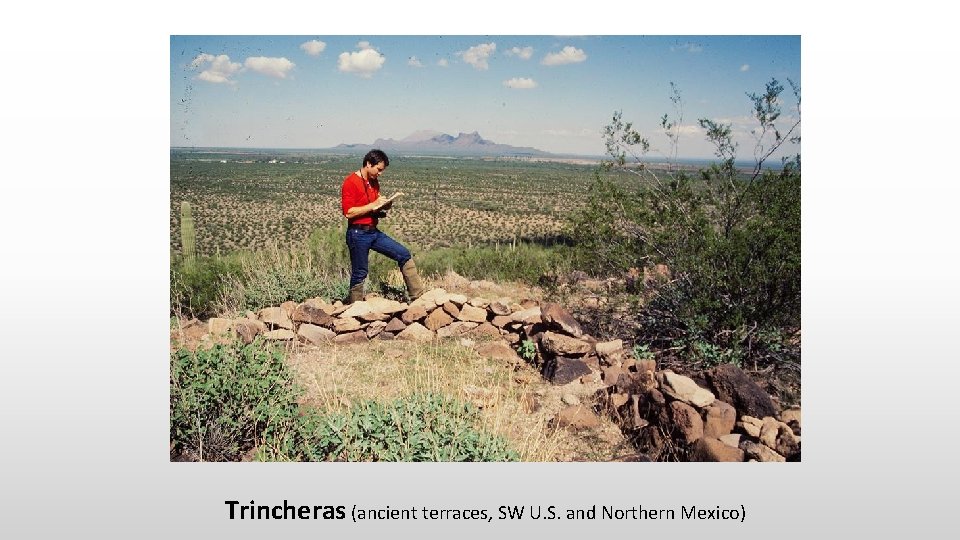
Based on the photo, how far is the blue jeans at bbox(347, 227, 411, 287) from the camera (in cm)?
698

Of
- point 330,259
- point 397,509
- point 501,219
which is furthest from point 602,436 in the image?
point 501,219

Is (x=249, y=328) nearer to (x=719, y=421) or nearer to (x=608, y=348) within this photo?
(x=608, y=348)

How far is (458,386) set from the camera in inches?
223

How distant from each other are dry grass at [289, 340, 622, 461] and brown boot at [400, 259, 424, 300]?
0.87m

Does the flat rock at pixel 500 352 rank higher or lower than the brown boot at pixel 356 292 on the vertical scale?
lower

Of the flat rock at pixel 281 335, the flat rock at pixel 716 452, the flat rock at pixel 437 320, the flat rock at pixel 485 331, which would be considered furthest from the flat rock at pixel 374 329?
the flat rock at pixel 716 452

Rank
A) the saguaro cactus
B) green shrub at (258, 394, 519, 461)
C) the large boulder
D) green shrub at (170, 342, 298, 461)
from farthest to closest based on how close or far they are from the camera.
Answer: the saguaro cactus
the large boulder
green shrub at (170, 342, 298, 461)
green shrub at (258, 394, 519, 461)

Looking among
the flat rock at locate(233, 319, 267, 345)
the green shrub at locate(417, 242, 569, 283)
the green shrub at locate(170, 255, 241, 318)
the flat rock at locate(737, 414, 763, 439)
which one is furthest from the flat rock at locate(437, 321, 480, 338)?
the flat rock at locate(737, 414, 763, 439)

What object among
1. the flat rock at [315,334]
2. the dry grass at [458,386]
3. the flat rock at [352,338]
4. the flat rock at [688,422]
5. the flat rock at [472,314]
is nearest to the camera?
the flat rock at [688,422]

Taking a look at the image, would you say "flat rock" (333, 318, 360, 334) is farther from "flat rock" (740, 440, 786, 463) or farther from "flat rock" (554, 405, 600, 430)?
"flat rock" (740, 440, 786, 463)

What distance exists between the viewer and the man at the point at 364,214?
6.83 metres

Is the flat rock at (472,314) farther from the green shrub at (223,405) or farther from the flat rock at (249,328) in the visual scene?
the green shrub at (223,405)

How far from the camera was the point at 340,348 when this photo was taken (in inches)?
265

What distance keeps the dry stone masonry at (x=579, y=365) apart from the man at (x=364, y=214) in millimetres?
401
